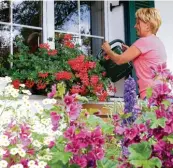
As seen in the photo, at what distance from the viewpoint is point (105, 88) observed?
151 inches

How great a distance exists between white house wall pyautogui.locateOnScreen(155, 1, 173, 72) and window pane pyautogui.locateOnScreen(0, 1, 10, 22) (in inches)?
72.8

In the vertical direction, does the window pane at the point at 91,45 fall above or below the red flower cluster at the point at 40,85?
above

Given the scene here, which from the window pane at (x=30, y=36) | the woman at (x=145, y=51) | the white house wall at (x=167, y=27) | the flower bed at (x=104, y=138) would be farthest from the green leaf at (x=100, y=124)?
the white house wall at (x=167, y=27)

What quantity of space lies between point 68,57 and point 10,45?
49 centimetres

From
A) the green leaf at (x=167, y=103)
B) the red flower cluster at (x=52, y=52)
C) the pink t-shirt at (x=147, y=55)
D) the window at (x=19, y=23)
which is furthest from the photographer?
the window at (x=19, y=23)

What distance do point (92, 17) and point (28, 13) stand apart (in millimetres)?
793

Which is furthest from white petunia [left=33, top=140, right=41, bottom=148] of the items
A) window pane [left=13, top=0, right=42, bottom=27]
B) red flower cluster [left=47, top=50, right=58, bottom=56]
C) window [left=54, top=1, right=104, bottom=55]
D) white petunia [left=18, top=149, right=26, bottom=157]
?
window [left=54, top=1, right=104, bottom=55]

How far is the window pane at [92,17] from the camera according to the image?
14.8 feet

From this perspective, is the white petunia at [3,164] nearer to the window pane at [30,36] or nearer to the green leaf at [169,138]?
the green leaf at [169,138]

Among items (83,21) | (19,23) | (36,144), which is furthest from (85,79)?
(36,144)

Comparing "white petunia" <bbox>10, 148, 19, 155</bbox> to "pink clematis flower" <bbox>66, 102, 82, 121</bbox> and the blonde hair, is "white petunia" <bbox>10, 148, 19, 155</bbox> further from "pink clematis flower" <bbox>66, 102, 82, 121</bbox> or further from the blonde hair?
the blonde hair

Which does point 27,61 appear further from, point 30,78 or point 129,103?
point 129,103

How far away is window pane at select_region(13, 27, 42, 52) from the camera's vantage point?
154 inches

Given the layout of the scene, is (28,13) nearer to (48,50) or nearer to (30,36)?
(30,36)
